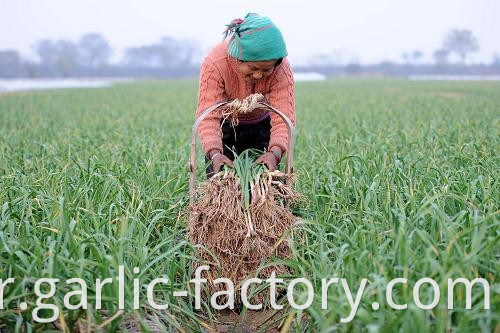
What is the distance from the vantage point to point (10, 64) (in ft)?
237

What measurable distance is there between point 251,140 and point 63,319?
2.04m

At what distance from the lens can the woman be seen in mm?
2949

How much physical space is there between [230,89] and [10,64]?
77.4 metres

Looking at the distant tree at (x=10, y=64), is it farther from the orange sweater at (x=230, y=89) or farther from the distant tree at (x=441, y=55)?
the orange sweater at (x=230, y=89)

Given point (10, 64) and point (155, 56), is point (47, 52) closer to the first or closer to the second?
point (155, 56)

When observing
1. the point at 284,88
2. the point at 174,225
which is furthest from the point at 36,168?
the point at 284,88

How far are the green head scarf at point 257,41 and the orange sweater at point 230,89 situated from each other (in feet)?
0.65

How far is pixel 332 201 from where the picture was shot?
127 inches

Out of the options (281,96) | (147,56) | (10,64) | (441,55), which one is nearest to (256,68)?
(281,96)

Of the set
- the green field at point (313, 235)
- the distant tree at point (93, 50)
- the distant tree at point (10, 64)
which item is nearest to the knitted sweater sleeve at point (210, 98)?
the green field at point (313, 235)

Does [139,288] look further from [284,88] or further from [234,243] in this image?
[284,88]

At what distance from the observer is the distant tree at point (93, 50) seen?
105 m

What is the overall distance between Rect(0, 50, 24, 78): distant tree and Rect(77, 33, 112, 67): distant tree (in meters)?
25.1

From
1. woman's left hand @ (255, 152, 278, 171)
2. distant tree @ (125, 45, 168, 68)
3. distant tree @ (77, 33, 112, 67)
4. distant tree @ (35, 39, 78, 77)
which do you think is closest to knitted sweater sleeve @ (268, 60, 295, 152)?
woman's left hand @ (255, 152, 278, 171)
